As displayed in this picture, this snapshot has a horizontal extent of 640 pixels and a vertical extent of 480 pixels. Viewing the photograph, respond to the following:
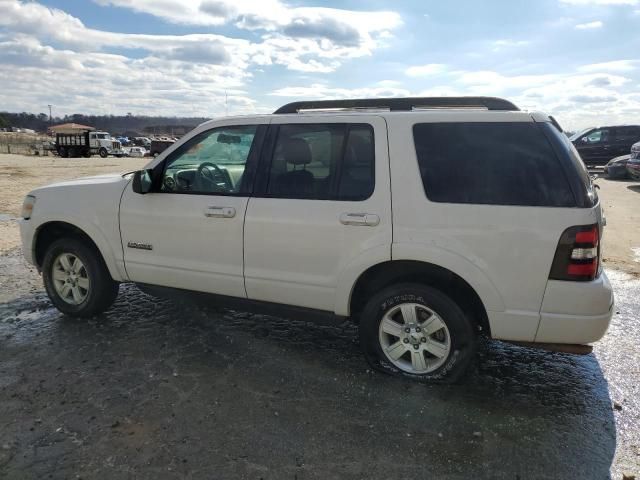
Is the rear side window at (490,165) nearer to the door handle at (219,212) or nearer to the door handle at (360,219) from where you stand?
the door handle at (360,219)

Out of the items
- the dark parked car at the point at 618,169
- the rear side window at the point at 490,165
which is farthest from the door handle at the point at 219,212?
the dark parked car at the point at 618,169

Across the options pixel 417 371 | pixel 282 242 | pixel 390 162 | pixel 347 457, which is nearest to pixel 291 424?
pixel 347 457

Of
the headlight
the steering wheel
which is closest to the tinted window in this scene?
the steering wheel

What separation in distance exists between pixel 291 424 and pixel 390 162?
1.84 meters

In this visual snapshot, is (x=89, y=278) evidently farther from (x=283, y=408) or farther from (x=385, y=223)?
(x=385, y=223)

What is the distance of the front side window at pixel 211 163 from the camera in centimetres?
404

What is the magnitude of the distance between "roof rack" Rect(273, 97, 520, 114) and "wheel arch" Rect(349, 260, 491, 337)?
1.24 meters

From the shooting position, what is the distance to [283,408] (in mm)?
3299

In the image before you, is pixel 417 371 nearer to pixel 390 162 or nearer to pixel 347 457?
pixel 347 457

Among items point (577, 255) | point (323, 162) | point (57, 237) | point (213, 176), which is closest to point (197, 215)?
point (213, 176)

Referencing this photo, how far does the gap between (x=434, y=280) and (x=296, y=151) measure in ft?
4.60

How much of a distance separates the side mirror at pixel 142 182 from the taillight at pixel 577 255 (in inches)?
123

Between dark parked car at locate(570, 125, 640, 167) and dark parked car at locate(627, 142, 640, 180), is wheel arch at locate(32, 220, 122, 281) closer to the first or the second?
dark parked car at locate(627, 142, 640, 180)

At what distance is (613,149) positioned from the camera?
839 inches
